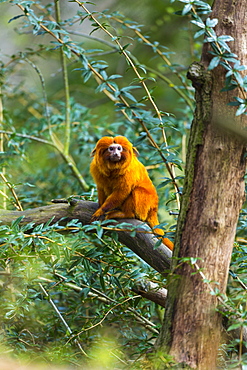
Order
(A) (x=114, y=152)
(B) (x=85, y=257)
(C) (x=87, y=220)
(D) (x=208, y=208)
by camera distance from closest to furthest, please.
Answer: (D) (x=208, y=208) < (B) (x=85, y=257) < (C) (x=87, y=220) < (A) (x=114, y=152)

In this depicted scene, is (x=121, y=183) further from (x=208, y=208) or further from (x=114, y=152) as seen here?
(x=208, y=208)

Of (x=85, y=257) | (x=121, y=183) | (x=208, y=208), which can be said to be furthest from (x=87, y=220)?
(x=208, y=208)

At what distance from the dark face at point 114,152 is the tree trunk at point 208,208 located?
3.84ft

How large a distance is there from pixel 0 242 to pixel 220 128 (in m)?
1.30

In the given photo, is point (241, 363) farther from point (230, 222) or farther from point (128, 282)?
point (128, 282)

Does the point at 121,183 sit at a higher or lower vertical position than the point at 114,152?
lower

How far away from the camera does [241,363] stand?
4.78 feet

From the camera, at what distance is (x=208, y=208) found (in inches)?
67.7

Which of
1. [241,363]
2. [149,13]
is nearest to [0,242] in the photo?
[241,363]

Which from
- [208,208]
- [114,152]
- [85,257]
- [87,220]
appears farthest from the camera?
[114,152]

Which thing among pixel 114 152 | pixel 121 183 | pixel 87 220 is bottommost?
pixel 87 220

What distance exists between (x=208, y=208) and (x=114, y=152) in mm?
1320

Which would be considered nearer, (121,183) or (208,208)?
(208,208)

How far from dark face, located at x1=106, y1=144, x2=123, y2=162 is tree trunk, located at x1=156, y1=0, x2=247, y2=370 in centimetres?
117
